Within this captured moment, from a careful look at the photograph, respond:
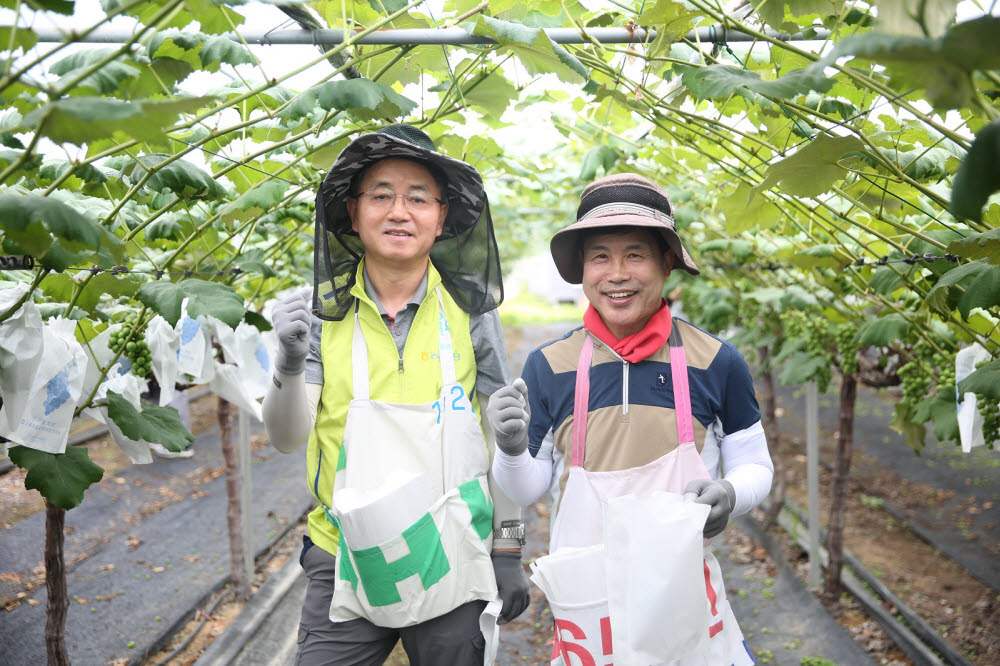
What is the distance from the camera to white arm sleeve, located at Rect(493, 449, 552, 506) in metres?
1.88

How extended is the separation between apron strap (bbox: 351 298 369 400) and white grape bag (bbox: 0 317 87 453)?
2.44 feet

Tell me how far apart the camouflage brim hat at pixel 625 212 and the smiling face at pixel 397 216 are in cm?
36

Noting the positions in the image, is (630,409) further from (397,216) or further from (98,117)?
(98,117)

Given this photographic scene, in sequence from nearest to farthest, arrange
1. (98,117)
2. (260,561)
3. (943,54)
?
1. (943,54)
2. (98,117)
3. (260,561)

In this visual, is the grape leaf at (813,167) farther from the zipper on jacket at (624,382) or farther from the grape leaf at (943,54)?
the grape leaf at (943,54)

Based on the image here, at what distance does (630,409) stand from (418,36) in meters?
1.06

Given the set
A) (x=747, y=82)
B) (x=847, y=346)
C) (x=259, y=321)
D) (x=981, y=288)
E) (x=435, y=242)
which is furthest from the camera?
(x=847, y=346)

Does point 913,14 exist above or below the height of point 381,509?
above

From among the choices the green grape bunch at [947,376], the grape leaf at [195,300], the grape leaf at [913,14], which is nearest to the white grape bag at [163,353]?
the grape leaf at [195,300]

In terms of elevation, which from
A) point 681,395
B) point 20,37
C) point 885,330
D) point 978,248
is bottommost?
point 681,395

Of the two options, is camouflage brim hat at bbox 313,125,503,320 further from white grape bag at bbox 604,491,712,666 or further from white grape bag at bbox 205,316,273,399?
white grape bag at bbox 205,316,273,399

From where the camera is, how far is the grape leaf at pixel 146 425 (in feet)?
6.90

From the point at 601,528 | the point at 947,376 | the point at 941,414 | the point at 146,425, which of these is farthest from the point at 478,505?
the point at 947,376

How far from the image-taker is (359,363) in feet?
6.58
